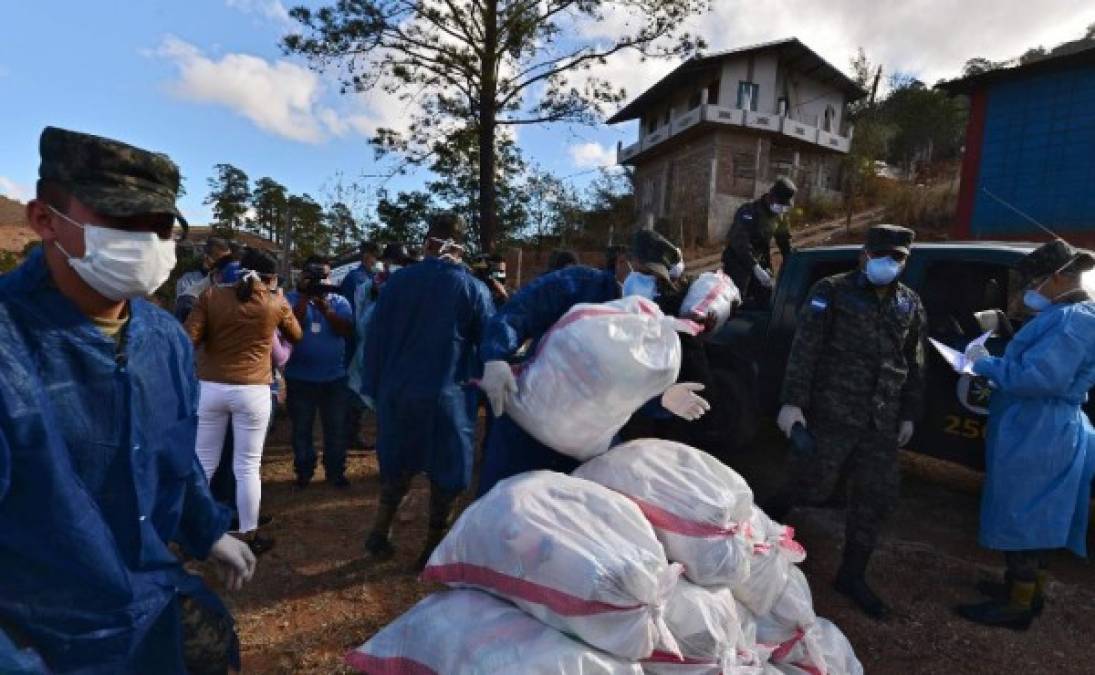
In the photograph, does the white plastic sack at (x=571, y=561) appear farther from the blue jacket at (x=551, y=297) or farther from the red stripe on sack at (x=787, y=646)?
the blue jacket at (x=551, y=297)

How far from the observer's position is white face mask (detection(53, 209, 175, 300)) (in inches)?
55.0

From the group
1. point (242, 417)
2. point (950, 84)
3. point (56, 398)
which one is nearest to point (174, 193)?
point (56, 398)

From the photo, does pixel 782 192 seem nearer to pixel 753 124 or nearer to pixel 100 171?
pixel 100 171

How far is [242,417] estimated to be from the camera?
11.7 feet

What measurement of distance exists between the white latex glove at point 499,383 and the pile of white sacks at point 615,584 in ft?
1.03

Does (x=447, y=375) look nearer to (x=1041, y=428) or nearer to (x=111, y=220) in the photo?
(x=111, y=220)

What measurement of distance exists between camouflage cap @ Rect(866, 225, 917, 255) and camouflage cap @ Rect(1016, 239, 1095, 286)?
0.54 meters

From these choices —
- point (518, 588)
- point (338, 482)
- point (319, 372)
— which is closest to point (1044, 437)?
point (518, 588)

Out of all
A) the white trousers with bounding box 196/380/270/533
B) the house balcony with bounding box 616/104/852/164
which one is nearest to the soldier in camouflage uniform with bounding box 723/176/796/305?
the white trousers with bounding box 196/380/270/533

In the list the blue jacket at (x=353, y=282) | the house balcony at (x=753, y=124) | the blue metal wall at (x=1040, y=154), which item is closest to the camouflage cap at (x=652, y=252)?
the blue jacket at (x=353, y=282)

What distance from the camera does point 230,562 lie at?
5.95 feet

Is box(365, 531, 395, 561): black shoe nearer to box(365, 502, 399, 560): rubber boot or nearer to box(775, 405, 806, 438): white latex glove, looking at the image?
box(365, 502, 399, 560): rubber boot

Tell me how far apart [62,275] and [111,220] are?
0.15 m

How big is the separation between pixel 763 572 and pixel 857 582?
1537 millimetres
